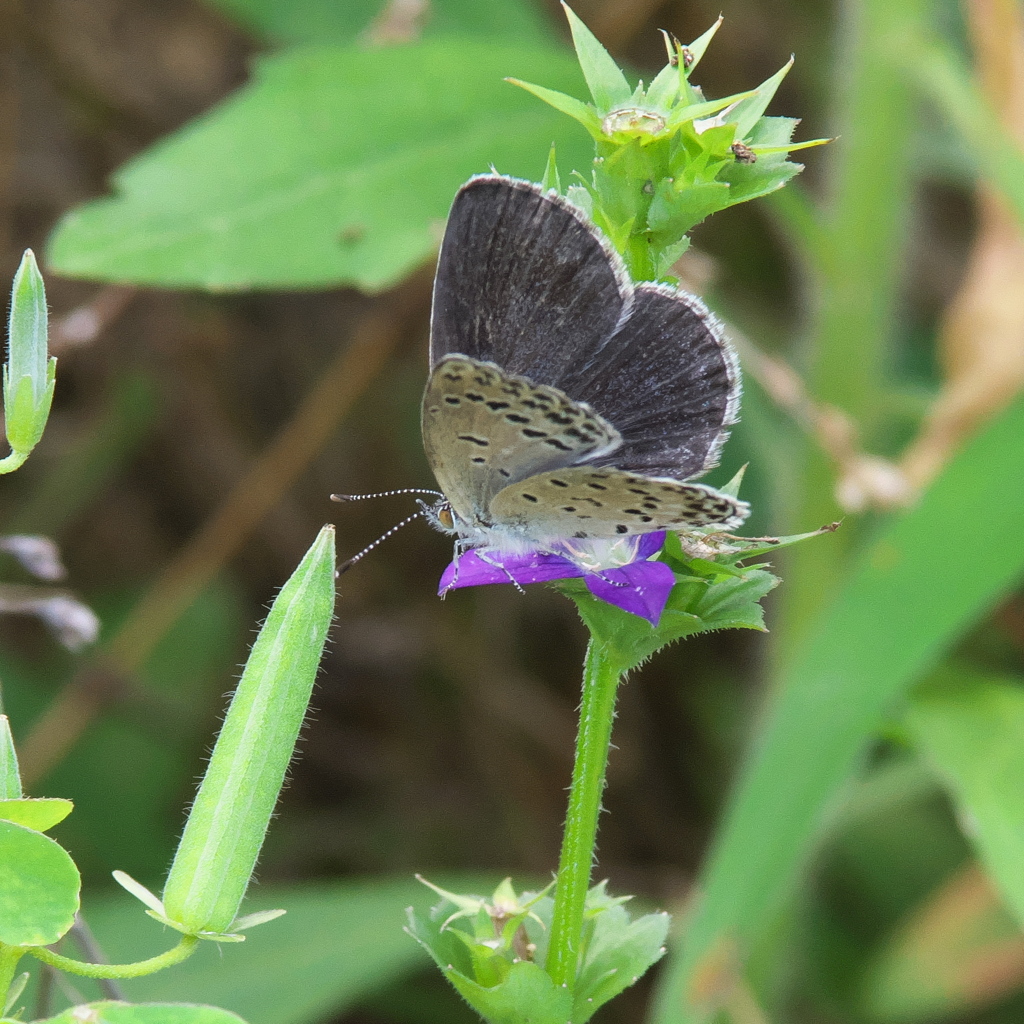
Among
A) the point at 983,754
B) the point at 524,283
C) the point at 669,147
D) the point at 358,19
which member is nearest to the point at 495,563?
the point at 524,283

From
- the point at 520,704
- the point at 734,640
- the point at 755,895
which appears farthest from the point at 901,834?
the point at 755,895

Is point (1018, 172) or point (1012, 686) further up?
point (1018, 172)

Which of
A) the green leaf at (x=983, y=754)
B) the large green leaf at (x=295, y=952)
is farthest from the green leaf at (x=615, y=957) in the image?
the large green leaf at (x=295, y=952)

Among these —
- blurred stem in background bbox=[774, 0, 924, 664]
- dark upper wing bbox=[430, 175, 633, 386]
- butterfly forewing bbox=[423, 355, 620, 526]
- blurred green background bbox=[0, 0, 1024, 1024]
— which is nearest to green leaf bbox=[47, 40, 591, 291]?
blurred green background bbox=[0, 0, 1024, 1024]

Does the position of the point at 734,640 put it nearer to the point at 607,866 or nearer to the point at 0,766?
the point at 607,866

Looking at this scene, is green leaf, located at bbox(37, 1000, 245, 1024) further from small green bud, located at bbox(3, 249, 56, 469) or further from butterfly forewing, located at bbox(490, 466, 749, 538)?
butterfly forewing, located at bbox(490, 466, 749, 538)

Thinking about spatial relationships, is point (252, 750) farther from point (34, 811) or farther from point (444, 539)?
point (444, 539)
